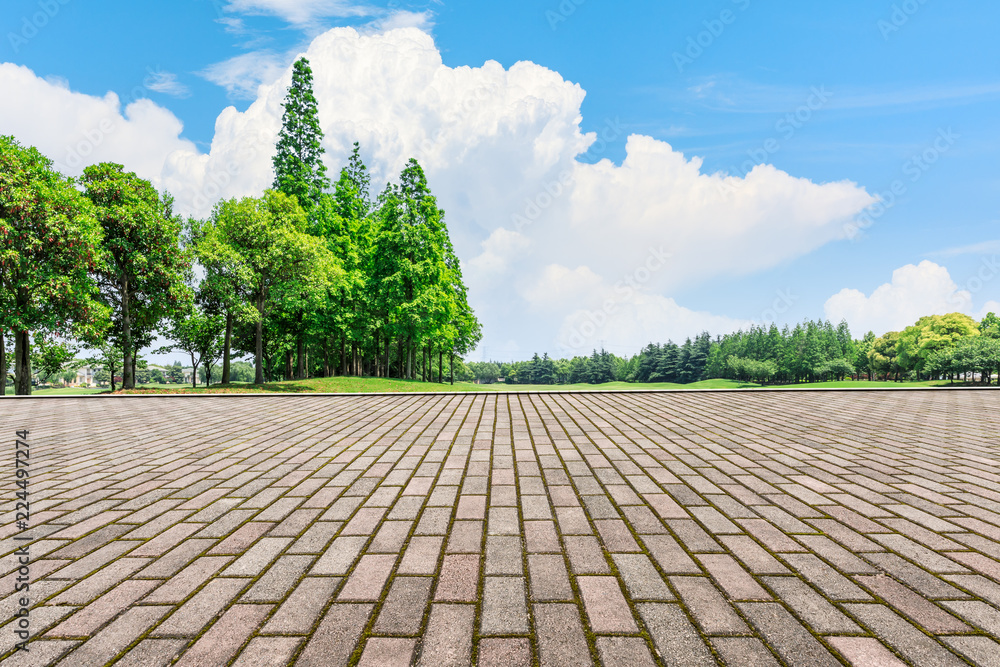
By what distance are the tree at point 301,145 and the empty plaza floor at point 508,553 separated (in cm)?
3127

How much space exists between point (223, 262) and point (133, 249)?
358 centimetres

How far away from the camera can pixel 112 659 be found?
2035mm

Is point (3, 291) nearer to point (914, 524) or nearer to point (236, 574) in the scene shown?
point (236, 574)

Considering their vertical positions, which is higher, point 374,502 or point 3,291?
point 3,291

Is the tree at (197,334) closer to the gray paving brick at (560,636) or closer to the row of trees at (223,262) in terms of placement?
the row of trees at (223,262)

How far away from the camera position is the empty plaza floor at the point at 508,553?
84.5 inches

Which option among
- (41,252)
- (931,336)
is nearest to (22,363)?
(41,252)

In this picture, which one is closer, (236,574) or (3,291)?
(236,574)

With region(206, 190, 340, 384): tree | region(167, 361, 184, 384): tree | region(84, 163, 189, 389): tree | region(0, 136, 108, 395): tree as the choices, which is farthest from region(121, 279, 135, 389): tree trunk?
region(167, 361, 184, 384): tree

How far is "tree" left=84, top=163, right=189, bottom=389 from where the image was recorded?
67.2 feet

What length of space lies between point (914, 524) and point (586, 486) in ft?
8.56

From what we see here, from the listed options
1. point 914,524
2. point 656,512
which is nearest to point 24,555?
point 656,512

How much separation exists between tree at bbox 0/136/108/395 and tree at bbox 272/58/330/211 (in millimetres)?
15857

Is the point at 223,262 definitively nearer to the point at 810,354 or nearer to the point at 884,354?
the point at 810,354
